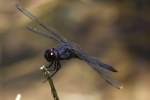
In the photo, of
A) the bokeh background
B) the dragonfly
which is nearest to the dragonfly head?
the dragonfly

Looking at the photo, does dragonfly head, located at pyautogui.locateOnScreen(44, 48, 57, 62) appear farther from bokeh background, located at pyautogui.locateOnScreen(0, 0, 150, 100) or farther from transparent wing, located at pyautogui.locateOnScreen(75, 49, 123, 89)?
bokeh background, located at pyautogui.locateOnScreen(0, 0, 150, 100)

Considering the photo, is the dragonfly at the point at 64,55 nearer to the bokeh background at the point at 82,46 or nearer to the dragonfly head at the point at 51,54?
the dragonfly head at the point at 51,54

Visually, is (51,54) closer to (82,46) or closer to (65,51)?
(65,51)

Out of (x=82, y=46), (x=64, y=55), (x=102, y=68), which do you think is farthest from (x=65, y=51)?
(x=82, y=46)

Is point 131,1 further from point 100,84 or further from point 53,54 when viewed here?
point 53,54

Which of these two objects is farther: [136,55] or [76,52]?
[136,55]

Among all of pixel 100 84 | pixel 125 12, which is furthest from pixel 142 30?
pixel 100 84
